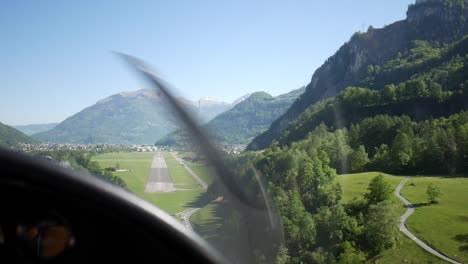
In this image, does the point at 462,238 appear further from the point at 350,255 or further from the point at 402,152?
the point at 402,152

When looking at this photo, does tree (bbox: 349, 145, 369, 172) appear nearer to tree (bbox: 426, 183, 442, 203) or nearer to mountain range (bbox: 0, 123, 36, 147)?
tree (bbox: 426, 183, 442, 203)

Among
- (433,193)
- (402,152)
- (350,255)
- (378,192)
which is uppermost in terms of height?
(402,152)

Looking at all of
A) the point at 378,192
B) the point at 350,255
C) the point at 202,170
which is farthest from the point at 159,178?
the point at 378,192

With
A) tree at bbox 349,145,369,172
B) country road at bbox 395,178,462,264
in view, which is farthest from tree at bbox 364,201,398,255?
tree at bbox 349,145,369,172

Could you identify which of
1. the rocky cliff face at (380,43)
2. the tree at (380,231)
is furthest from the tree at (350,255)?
the rocky cliff face at (380,43)

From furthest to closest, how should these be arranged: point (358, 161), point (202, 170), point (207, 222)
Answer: point (358, 161)
point (207, 222)
point (202, 170)

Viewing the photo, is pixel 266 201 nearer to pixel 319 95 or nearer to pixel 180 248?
pixel 180 248
